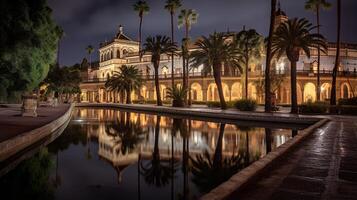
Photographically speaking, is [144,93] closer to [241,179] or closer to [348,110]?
[348,110]

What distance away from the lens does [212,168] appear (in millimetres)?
11195

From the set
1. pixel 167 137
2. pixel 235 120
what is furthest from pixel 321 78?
pixel 167 137

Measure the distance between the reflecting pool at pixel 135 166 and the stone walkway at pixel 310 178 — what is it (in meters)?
2.22

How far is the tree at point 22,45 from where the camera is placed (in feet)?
44.3

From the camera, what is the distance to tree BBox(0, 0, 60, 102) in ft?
44.3

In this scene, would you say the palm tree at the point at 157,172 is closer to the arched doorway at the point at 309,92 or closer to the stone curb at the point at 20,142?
the stone curb at the point at 20,142

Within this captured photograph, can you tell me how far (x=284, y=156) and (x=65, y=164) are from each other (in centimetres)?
811

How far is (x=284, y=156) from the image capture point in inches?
360

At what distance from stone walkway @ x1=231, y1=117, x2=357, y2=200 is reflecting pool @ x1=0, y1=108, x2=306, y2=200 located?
222cm

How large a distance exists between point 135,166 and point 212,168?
9.25 ft

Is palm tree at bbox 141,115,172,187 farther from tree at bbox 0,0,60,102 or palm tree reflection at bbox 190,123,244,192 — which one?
tree at bbox 0,0,60,102

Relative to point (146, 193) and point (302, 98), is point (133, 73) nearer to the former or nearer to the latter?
point (302, 98)

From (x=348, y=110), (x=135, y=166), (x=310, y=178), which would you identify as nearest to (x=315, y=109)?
(x=348, y=110)

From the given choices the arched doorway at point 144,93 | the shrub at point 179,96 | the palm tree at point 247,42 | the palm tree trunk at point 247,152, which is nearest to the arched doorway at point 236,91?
the palm tree at point 247,42
